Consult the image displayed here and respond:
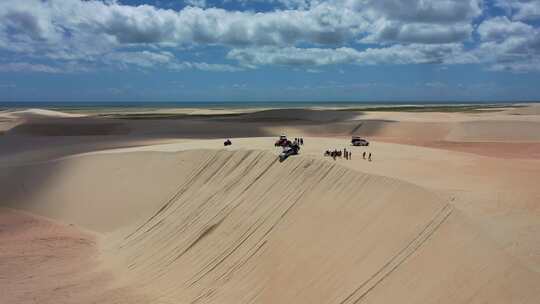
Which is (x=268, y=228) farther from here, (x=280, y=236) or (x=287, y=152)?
(x=287, y=152)

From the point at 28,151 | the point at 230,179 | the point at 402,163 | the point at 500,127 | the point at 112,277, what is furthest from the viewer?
the point at 500,127

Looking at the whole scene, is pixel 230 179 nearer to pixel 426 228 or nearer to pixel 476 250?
pixel 426 228

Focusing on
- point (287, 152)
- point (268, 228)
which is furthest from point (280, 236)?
point (287, 152)

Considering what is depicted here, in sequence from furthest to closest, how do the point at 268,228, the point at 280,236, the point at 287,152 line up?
the point at 287,152, the point at 268,228, the point at 280,236

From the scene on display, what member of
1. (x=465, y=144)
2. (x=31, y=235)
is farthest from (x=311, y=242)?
(x=465, y=144)

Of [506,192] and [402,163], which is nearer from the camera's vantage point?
[506,192]

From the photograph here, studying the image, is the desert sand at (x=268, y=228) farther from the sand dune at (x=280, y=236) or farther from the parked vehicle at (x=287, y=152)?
the parked vehicle at (x=287, y=152)

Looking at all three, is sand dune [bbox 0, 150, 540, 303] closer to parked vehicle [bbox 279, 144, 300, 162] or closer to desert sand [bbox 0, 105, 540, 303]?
desert sand [bbox 0, 105, 540, 303]
